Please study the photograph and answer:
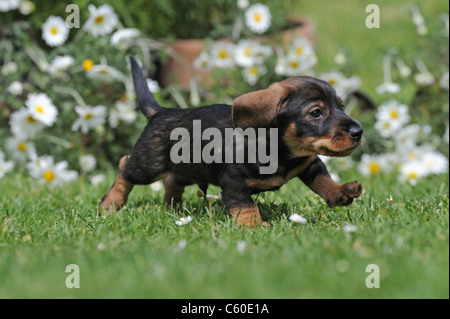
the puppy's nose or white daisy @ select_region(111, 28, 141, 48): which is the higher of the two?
white daisy @ select_region(111, 28, 141, 48)

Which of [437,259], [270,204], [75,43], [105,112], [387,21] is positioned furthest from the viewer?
[387,21]

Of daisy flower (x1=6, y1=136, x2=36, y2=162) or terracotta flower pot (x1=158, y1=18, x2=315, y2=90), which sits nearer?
daisy flower (x1=6, y1=136, x2=36, y2=162)

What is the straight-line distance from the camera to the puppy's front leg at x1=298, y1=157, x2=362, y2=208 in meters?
3.14

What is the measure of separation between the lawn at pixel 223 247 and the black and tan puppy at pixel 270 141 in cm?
18

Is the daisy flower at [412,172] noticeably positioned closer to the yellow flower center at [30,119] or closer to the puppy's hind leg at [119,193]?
the puppy's hind leg at [119,193]

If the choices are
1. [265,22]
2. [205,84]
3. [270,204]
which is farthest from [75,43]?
[270,204]

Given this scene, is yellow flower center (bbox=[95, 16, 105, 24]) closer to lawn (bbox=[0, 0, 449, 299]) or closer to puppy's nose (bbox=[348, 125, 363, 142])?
lawn (bbox=[0, 0, 449, 299])

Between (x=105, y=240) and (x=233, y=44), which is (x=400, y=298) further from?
(x=233, y=44)

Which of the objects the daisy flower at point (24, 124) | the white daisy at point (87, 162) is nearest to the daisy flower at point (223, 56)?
the white daisy at point (87, 162)

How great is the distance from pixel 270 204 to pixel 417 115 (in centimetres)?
280

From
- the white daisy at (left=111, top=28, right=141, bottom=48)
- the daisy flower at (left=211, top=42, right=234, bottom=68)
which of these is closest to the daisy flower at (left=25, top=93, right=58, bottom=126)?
the white daisy at (left=111, top=28, right=141, bottom=48)

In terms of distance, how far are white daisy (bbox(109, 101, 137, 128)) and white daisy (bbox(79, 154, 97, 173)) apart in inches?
13.7

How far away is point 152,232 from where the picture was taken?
331 cm

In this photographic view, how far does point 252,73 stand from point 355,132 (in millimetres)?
2989
